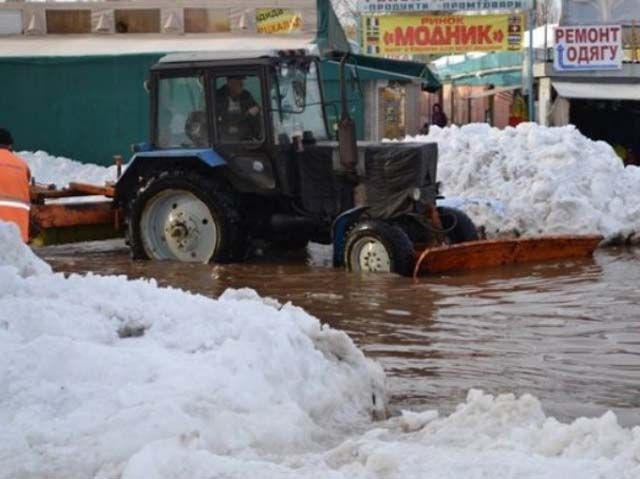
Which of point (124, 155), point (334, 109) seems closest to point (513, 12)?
point (124, 155)

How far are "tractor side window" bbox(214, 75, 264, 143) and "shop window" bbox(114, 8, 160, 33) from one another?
10769 millimetres

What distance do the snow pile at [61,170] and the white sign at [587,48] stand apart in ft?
28.9

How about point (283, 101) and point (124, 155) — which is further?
point (124, 155)

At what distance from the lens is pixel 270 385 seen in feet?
17.4

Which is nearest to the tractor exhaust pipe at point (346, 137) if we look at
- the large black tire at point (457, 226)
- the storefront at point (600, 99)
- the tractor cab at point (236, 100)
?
the tractor cab at point (236, 100)

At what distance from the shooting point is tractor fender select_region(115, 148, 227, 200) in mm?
12875

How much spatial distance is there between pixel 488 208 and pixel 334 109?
2348mm

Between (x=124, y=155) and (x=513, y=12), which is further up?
(x=513, y=12)

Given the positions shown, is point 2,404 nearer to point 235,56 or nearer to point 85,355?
point 85,355

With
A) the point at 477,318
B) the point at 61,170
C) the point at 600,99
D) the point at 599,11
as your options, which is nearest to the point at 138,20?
the point at 61,170

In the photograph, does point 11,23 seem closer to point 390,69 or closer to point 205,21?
point 205,21

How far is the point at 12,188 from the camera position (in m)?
9.05

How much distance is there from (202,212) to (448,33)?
1298 cm

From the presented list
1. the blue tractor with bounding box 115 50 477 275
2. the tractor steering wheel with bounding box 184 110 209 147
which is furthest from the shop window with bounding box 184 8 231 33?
the tractor steering wheel with bounding box 184 110 209 147
